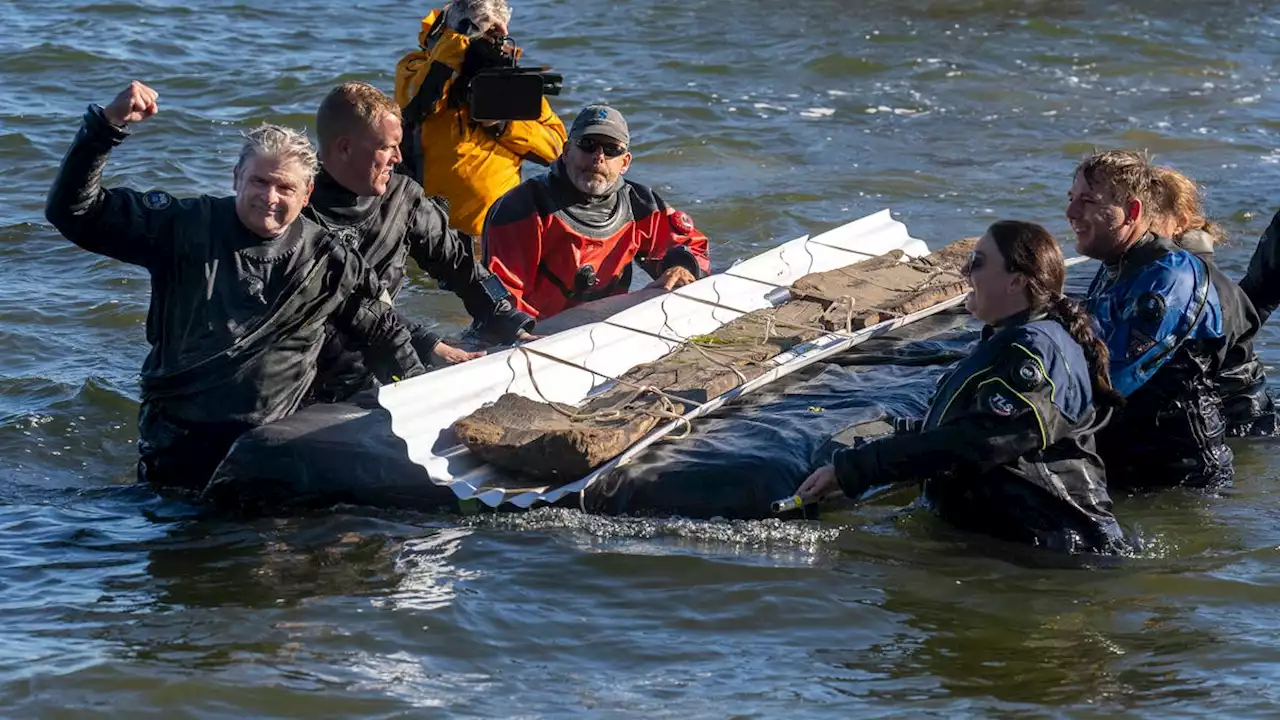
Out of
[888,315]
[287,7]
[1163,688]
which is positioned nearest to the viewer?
[1163,688]

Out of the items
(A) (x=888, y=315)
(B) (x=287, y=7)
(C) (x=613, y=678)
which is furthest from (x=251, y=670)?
(B) (x=287, y=7)

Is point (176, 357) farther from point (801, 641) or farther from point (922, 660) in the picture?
point (922, 660)

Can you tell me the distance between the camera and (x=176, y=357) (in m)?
5.28

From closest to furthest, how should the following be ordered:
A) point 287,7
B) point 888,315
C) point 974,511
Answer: point 974,511, point 888,315, point 287,7

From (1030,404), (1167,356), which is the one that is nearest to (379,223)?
(1030,404)

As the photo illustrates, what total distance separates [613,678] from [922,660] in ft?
2.85

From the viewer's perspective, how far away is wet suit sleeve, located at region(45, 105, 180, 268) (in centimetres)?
489

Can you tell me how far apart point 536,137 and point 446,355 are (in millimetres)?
3218

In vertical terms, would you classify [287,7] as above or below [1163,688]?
above

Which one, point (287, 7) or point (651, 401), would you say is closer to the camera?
point (651, 401)

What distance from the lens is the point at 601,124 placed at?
6922 millimetres

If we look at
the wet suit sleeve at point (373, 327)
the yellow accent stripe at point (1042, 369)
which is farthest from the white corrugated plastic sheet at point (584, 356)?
the yellow accent stripe at point (1042, 369)

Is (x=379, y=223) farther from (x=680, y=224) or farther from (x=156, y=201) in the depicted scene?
(x=680, y=224)

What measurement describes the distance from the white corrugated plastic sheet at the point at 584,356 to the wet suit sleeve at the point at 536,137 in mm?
1697
